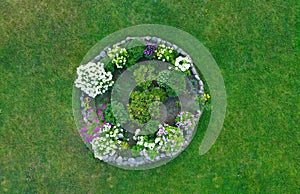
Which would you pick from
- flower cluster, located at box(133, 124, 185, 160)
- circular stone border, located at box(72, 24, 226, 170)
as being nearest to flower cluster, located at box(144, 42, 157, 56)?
circular stone border, located at box(72, 24, 226, 170)

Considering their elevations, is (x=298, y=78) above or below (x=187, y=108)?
above

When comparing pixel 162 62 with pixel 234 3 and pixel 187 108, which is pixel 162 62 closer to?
pixel 187 108

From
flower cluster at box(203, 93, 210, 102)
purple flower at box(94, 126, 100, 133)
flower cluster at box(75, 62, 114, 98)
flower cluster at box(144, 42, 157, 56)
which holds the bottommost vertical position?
purple flower at box(94, 126, 100, 133)

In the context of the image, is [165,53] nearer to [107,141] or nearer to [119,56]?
[119,56]

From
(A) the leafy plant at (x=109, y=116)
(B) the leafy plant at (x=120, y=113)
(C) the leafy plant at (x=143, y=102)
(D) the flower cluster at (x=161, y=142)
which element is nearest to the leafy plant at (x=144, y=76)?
(C) the leafy plant at (x=143, y=102)

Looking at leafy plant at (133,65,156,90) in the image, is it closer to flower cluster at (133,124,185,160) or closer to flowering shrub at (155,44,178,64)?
flowering shrub at (155,44,178,64)

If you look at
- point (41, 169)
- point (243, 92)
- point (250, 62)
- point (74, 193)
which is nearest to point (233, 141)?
point (243, 92)

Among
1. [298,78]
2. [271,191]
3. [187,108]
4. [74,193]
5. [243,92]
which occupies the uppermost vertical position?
[298,78]
